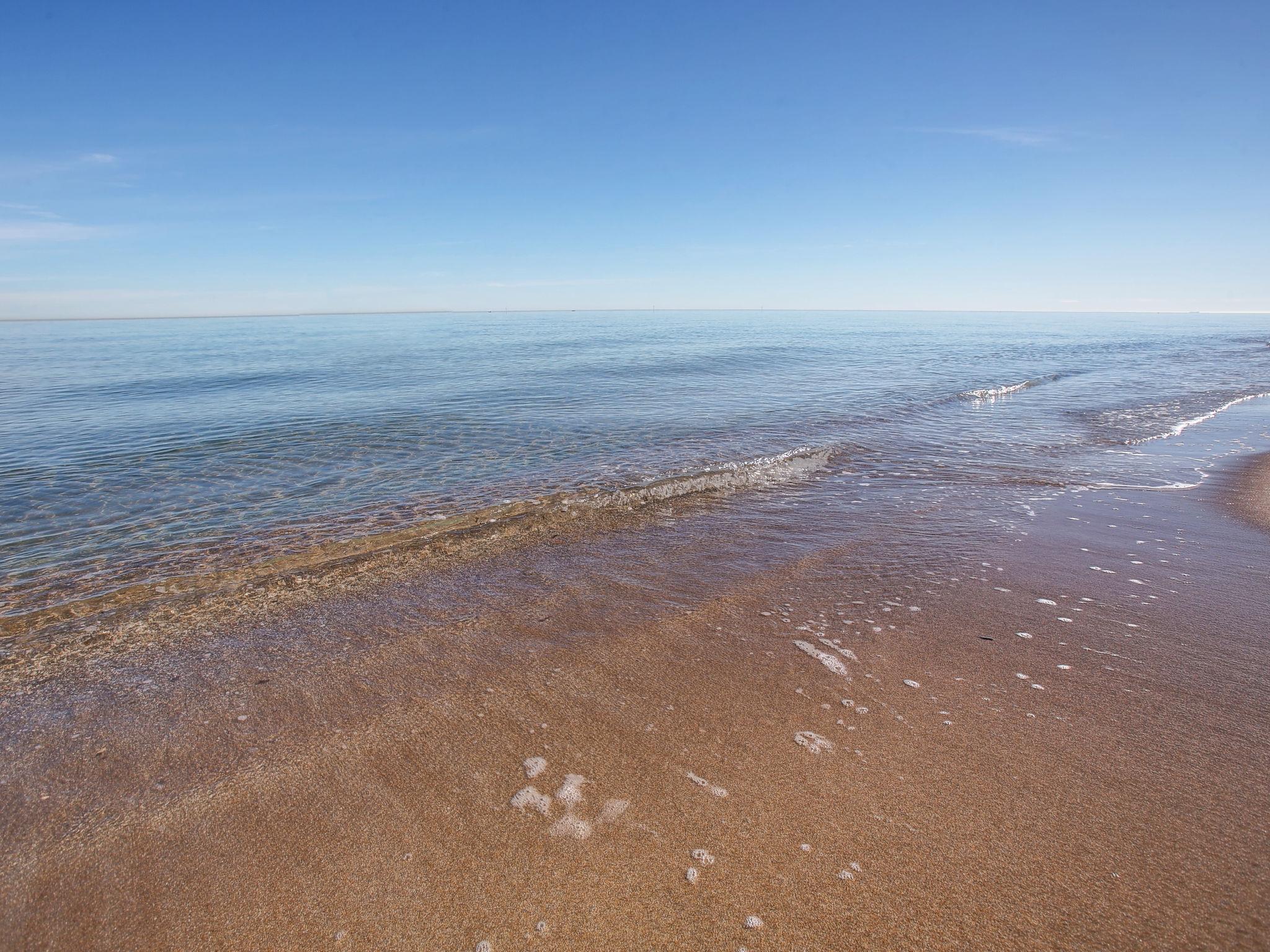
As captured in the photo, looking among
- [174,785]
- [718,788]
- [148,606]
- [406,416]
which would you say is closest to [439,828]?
[718,788]

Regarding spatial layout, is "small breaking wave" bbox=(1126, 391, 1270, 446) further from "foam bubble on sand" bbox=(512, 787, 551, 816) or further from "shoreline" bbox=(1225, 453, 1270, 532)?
"foam bubble on sand" bbox=(512, 787, 551, 816)

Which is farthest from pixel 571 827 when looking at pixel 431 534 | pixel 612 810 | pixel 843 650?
pixel 431 534

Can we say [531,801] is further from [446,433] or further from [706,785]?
[446,433]

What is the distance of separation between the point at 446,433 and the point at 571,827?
13.0 meters

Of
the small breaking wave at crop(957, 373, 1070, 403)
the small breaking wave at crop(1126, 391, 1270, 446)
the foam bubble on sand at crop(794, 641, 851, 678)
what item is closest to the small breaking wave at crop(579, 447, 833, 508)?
the foam bubble on sand at crop(794, 641, 851, 678)

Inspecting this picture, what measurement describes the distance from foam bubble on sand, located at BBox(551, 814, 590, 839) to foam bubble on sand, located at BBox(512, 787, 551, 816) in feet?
0.36

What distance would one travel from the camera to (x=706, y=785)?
348 cm

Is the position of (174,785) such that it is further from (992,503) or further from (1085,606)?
(992,503)

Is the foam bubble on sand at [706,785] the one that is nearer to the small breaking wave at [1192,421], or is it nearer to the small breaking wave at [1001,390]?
the small breaking wave at [1192,421]

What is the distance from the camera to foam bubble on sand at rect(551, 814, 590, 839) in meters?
3.15

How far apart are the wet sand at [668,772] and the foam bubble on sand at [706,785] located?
0.08 ft

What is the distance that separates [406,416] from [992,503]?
1492 centimetres

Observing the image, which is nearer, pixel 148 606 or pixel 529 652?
pixel 529 652

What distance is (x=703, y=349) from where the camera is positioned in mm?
43312
